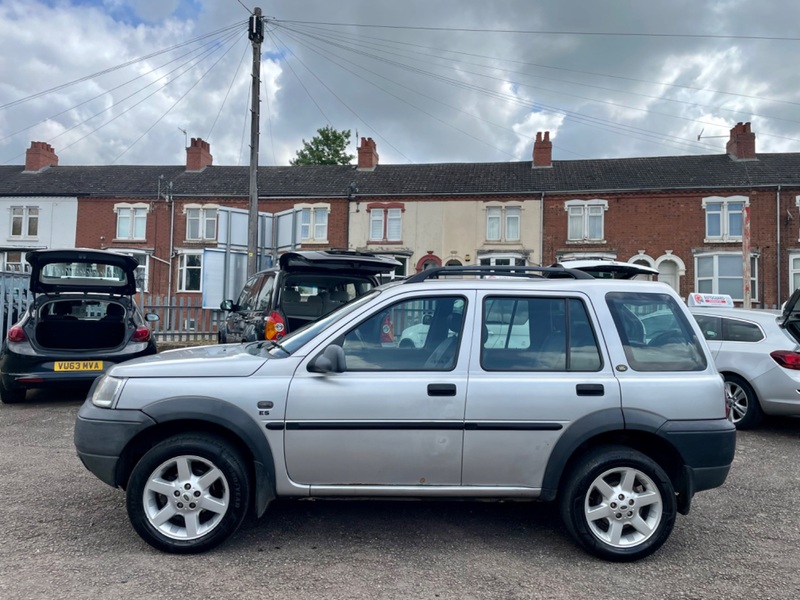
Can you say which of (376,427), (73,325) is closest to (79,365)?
(73,325)

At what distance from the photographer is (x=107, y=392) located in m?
3.66

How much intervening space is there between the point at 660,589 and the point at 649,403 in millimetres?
1036

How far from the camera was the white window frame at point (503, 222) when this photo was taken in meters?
26.2

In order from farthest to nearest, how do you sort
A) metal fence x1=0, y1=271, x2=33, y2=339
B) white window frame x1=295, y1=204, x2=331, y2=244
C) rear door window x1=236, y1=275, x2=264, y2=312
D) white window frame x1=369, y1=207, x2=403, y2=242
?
white window frame x1=295, y1=204, x2=331, y2=244 → white window frame x1=369, y1=207, x2=403, y2=242 → metal fence x1=0, y1=271, x2=33, y2=339 → rear door window x1=236, y1=275, x2=264, y2=312

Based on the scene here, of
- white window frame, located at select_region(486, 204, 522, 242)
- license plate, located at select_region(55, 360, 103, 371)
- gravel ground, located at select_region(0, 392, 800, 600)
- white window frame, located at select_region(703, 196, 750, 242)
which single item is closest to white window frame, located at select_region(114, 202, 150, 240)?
white window frame, located at select_region(486, 204, 522, 242)

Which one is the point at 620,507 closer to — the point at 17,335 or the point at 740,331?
the point at 740,331

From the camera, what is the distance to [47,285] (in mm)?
7738

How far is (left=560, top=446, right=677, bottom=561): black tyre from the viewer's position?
353 centimetres

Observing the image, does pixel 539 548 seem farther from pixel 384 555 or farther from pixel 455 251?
pixel 455 251

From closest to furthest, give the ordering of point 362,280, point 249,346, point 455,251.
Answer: point 249,346, point 362,280, point 455,251

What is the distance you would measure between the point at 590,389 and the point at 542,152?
1025 inches

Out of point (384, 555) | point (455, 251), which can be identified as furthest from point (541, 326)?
point (455, 251)

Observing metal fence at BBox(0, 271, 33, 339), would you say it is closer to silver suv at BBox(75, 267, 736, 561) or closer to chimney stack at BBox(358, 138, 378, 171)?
silver suv at BBox(75, 267, 736, 561)

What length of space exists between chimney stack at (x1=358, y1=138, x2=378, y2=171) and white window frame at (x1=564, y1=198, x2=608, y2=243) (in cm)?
984
